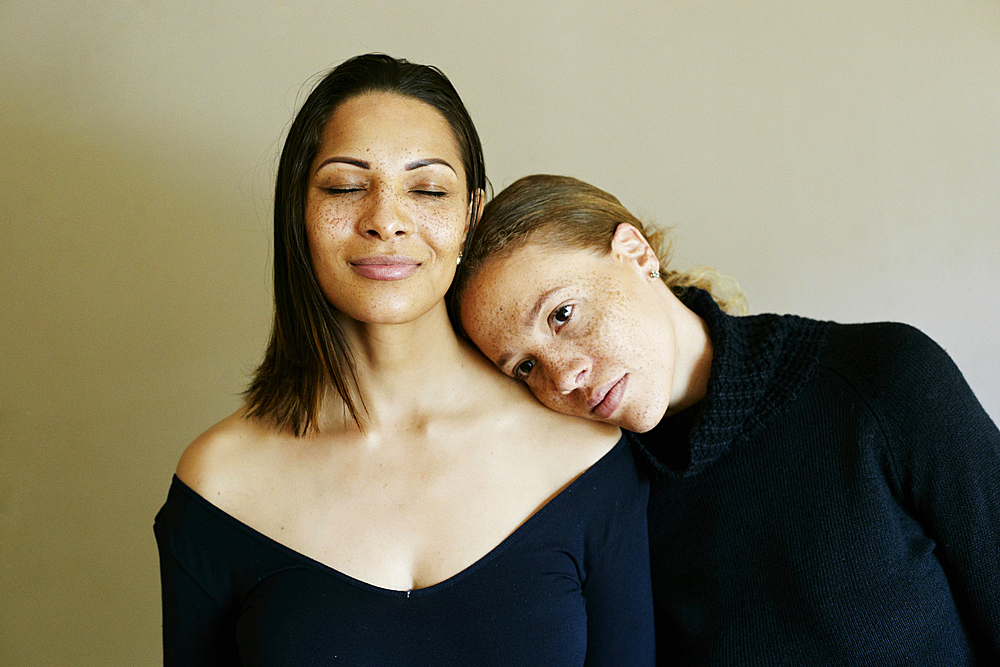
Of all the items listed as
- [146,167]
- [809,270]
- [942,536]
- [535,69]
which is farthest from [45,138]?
[942,536]

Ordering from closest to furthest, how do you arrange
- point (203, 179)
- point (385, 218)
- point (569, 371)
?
point (385, 218)
point (569, 371)
point (203, 179)

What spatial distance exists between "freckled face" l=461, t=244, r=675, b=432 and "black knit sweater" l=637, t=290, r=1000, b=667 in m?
0.11

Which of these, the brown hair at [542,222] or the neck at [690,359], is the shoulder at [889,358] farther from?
the brown hair at [542,222]

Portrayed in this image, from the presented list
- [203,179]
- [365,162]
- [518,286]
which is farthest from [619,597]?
[203,179]

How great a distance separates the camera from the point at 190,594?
1.15m

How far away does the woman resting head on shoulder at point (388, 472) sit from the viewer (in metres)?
1.08

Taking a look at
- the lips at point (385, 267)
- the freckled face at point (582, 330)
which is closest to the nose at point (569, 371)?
the freckled face at point (582, 330)

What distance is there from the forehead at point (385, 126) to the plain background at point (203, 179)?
2.06ft

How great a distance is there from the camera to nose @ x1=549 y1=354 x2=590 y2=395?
3.81 ft

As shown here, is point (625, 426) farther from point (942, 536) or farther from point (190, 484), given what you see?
point (190, 484)

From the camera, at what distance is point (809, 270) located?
1701 mm

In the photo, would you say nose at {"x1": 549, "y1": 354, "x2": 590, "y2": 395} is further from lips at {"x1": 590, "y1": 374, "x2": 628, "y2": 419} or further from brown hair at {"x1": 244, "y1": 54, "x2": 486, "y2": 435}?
brown hair at {"x1": 244, "y1": 54, "x2": 486, "y2": 435}

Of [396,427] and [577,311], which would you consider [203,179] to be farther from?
[577,311]

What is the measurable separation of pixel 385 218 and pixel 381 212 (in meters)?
0.01
